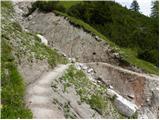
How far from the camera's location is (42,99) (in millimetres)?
22797

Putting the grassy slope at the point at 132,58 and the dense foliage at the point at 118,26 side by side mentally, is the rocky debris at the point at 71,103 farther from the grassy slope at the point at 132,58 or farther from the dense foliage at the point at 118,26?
the dense foliage at the point at 118,26

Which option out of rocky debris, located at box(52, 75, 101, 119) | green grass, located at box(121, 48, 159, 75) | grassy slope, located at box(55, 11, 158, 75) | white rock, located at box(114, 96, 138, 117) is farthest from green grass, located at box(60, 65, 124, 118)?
grassy slope, located at box(55, 11, 158, 75)

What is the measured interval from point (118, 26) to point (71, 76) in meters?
31.6

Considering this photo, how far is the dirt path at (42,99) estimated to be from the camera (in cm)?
2062

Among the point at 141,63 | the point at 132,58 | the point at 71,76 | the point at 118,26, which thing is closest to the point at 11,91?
the point at 71,76

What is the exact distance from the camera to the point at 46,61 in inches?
1293

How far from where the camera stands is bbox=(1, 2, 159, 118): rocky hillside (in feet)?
76.7

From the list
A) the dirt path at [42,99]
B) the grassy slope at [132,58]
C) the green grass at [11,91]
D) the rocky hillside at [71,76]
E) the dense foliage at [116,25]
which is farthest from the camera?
the dense foliage at [116,25]

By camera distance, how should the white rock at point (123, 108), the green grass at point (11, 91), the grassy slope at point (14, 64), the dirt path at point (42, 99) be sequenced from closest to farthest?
1. the green grass at point (11, 91)
2. the grassy slope at point (14, 64)
3. the dirt path at point (42, 99)
4. the white rock at point (123, 108)

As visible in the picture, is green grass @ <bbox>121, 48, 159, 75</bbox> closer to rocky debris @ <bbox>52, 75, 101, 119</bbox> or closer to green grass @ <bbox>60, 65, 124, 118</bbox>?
green grass @ <bbox>60, 65, 124, 118</bbox>

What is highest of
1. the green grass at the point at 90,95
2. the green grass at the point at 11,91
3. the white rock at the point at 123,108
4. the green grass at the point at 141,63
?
the green grass at the point at 11,91

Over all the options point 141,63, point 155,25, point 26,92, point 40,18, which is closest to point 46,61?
point 26,92

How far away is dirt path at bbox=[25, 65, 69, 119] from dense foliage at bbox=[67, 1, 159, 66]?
99.7ft

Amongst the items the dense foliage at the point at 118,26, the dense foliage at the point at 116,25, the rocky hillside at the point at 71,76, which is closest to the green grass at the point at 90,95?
the rocky hillside at the point at 71,76
